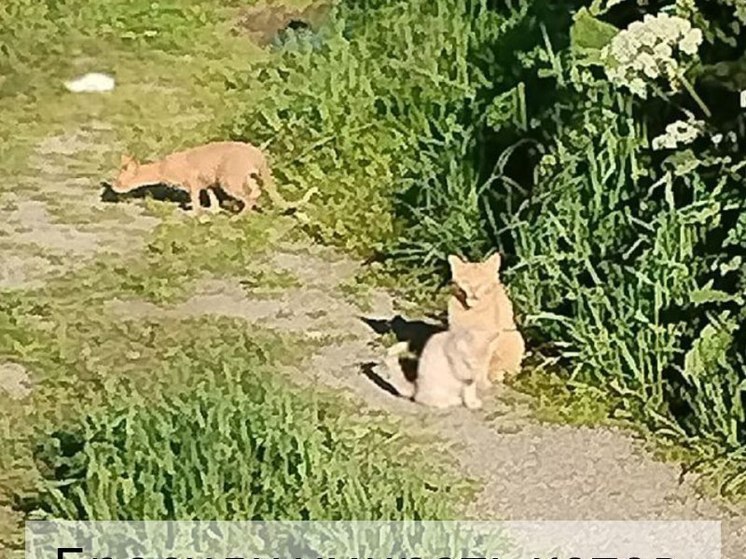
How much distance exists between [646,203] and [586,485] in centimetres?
84

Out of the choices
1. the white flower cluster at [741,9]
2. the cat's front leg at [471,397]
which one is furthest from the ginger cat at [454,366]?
the white flower cluster at [741,9]

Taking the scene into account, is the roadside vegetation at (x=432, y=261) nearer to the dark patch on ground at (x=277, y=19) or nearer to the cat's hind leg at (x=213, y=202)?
the cat's hind leg at (x=213, y=202)

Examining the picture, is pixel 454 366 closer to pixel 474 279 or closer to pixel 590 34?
pixel 474 279

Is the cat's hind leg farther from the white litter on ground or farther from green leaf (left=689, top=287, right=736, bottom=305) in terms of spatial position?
green leaf (left=689, top=287, right=736, bottom=305)

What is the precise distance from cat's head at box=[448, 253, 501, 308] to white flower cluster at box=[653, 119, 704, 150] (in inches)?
19.6

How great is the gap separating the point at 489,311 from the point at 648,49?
720 mm

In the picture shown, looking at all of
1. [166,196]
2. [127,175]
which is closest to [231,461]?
[127,175]

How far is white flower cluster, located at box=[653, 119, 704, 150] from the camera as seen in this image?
394 cm

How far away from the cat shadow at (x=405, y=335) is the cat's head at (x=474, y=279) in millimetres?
167

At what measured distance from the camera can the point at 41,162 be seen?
233 inches

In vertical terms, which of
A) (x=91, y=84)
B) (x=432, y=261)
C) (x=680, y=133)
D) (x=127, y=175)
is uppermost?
(x=91, y=84)

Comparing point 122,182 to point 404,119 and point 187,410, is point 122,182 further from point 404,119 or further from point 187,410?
point 187,410

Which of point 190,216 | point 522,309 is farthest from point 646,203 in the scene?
point 190,216

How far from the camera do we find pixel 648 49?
12.8 ft
